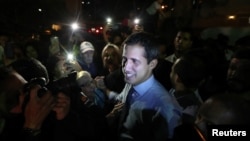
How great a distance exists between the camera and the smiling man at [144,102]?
2.05 m

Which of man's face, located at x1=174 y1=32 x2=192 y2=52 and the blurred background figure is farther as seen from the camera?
the blurred background figure

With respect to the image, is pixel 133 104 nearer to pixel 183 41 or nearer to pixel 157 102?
pixel 157 102

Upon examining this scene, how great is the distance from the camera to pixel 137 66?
227cm

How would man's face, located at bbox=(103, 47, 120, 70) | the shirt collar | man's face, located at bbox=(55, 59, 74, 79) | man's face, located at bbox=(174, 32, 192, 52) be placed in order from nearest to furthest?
1. the shirt collar
2. man's face, located at bbox=(55, 59, 74, 79)
3. man's face, located at bbox=(174, 32, 192, 52)
4. man's face, located at bbox=(103, 47, 120, 70)

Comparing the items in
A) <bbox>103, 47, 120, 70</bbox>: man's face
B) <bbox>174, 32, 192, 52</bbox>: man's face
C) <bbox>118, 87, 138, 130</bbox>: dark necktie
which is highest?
<bbox>174, 32, 192, 52</bbox>: man's face

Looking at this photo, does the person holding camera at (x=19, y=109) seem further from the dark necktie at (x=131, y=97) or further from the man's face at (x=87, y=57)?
the man's face at (x=87, y=57)

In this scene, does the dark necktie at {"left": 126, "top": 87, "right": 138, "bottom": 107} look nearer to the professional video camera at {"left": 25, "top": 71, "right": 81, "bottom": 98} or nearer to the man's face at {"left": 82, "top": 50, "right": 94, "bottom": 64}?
the professional video camera at {"left": 25, "top": 71, "right": 81, "bottom": 98}

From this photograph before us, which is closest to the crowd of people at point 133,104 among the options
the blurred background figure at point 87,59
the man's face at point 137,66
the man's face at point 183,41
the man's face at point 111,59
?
the man's face at point 137,66

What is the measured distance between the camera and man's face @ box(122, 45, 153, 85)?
2.27m

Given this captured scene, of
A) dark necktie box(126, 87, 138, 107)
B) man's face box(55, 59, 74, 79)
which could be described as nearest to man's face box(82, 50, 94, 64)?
man's face box(55, 59, 74, 79)

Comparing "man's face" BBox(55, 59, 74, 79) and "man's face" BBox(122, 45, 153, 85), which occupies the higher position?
"man's face" BBox(122, 45, 153, 85)

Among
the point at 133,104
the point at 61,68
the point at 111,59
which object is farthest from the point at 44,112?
the point at 111,59

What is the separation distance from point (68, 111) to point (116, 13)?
14646 millimetres

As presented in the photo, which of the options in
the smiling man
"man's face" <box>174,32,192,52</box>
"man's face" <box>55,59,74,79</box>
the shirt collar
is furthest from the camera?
"man's face" <box>174,32,192,52</box>
